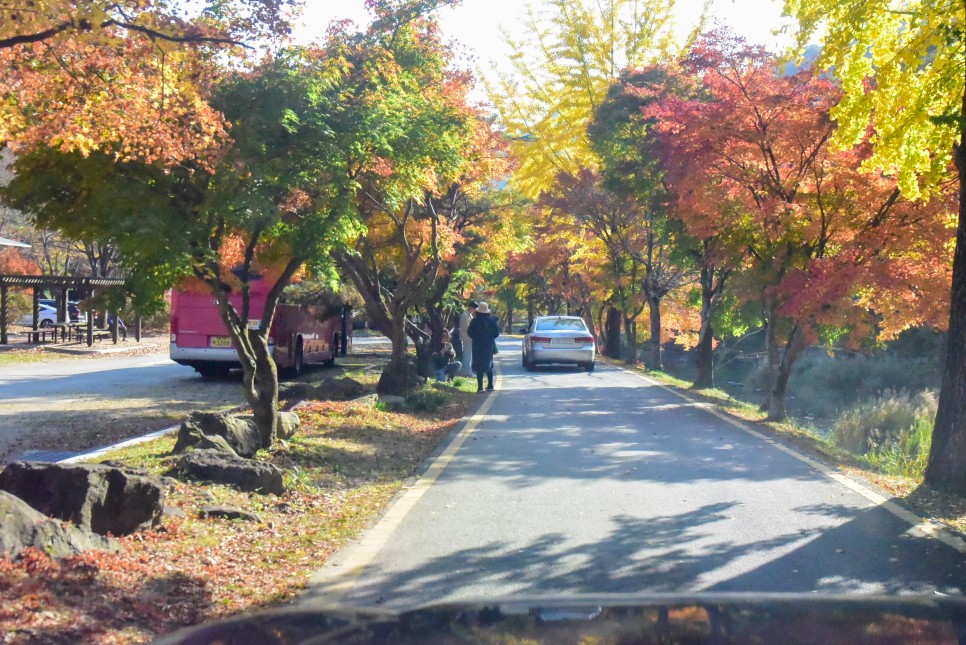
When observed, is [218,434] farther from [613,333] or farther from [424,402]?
[613,333]

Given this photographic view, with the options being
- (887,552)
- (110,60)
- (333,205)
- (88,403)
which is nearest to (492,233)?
(88,403)

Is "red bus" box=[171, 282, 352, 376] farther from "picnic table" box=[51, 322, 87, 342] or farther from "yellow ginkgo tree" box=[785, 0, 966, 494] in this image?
"picnic table" box=[51, 322, 87, 342]

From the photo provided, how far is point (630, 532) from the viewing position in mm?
7230

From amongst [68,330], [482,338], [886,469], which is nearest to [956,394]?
[886,469]

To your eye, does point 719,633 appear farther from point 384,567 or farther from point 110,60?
point 110,60

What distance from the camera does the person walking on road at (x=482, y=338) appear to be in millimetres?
19203

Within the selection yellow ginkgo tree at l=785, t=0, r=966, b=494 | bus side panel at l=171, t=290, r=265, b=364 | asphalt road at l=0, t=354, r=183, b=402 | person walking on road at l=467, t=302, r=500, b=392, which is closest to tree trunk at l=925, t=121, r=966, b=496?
yellow ginkgo tree at l=785, t=0, r=966, b=494

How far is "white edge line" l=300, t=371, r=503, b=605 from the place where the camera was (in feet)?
19.0

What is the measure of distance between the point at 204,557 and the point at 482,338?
1311 centimetres

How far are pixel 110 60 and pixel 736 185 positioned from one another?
10233 mm

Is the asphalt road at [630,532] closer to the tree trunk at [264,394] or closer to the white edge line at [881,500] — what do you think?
the white edge line at [881,500]

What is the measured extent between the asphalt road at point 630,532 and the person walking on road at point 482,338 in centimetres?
704

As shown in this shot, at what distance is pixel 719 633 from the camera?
3.69m

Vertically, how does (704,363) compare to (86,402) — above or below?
above
